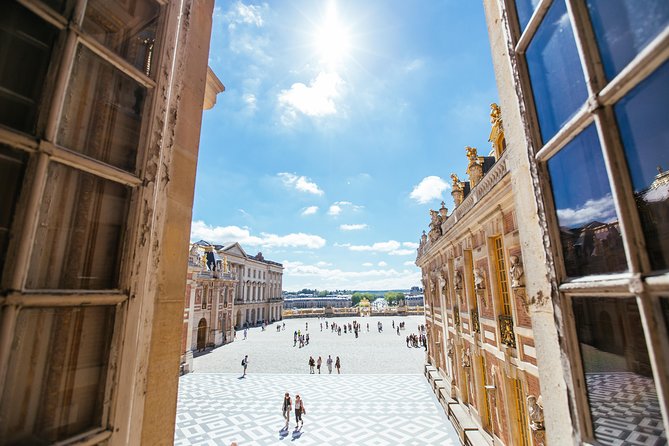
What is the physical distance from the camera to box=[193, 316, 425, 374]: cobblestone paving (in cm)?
2483

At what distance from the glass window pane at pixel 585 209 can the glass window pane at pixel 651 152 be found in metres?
0.12

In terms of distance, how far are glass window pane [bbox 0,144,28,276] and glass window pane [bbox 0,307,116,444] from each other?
1.07ft

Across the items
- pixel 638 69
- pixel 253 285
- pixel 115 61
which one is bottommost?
pixel 638 69

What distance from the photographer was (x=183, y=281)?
7.75 ft

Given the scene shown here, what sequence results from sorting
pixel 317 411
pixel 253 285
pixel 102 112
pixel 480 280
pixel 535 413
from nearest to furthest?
pixel 102 112
pixel 535 413
pixel 480 280
pixel 317 411
pixel 253 285

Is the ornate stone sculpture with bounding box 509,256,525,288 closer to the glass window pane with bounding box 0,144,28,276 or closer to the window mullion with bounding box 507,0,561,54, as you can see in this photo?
the window mullion with bounding box 507,0,561,54

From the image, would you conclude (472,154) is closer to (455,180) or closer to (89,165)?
(455,180)

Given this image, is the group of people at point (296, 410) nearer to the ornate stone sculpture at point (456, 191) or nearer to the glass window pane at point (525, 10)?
the ornate stone sculpture at point (456, 191)

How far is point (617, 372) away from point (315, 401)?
18.8 m

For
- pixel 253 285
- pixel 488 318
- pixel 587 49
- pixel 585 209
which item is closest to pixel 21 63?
pixel 587 49

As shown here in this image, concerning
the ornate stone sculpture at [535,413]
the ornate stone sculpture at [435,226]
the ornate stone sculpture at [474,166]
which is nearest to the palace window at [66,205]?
the ornate stone sculpture at [535,413]

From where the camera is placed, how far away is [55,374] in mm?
1509

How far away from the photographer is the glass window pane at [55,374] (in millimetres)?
1306

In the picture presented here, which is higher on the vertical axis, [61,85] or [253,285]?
[253,285]
